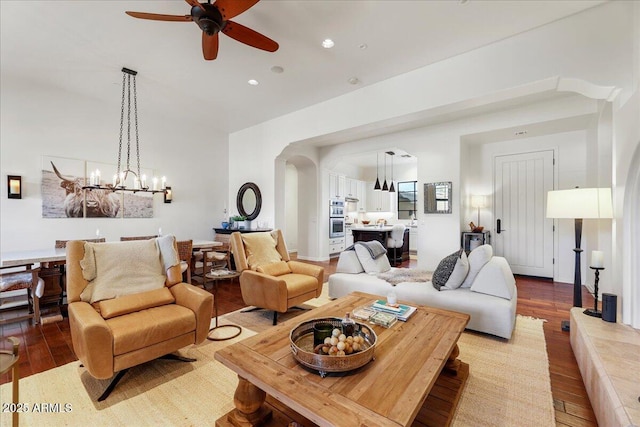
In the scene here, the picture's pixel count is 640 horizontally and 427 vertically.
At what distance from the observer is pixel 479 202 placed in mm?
5531

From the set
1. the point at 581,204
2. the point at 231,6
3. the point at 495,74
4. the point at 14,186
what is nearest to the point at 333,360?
the point at 231,6

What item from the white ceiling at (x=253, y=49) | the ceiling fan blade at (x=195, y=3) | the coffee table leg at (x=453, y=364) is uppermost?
the white ceiling at (x=253, y=49)

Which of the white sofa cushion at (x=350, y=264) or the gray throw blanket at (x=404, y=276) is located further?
the white sofa cushion at (x=350, y=264)

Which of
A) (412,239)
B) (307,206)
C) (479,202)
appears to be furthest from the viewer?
(412,239)

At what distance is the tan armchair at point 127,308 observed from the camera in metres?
1.82

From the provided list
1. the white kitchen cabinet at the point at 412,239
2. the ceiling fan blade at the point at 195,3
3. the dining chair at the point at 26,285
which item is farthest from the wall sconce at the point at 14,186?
the white kitchen cabinet at the point at 412,239

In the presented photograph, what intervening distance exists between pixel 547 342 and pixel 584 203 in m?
1.36

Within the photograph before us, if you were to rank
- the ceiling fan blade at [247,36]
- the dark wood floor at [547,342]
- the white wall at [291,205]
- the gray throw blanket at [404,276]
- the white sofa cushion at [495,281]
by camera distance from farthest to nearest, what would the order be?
the white wall at [291,205] < the gray throw blanket at [404,276] < the white sofa cushion at [495,281] < the ceiling fan blade at [247,36] < the dark wood floor at [547,342]

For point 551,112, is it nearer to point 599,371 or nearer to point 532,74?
point 532,74

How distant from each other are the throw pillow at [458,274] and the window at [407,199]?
5.79 meters

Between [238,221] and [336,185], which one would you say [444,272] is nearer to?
[238,221]

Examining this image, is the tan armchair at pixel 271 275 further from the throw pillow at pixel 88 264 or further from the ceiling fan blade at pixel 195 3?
the ceiling fan blade at pixel 195 3

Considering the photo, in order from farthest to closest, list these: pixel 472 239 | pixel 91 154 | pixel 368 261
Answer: pixel 472 239 → pixel 91 154 → pixel 368 261

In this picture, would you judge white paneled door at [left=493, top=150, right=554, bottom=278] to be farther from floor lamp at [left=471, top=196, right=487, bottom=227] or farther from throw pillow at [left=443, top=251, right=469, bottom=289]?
throw pillow at [left=443, top=251, right=469, bottom=289]
